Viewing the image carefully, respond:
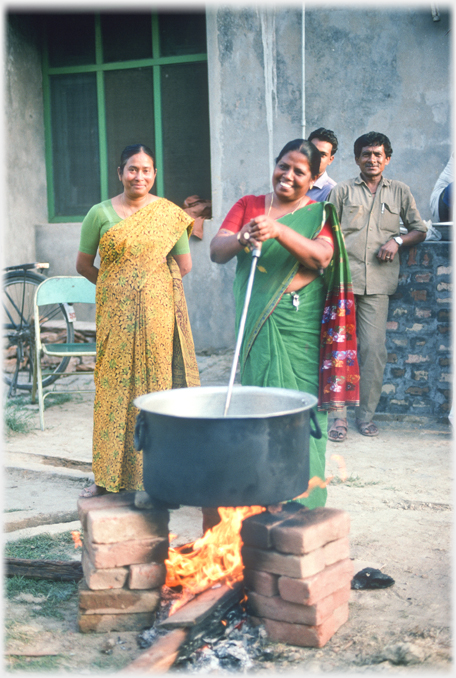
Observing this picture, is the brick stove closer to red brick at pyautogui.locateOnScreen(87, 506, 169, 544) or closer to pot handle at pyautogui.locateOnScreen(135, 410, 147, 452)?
red brick at pyautogui.locateOnScreen(87, 506, 169, 544)

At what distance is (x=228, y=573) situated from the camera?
259 cm

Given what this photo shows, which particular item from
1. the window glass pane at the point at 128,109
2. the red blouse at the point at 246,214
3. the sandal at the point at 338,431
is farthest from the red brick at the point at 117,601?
the window glass pane at the point at 128,109

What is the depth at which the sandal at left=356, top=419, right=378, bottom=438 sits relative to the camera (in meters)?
5.04

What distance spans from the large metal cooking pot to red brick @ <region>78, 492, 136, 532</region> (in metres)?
0.29

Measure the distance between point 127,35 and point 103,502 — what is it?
6.94 metres

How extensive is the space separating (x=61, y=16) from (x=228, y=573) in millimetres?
7790

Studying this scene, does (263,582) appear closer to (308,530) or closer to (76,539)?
(308,530)

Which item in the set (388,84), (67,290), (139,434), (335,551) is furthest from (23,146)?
(335,551)

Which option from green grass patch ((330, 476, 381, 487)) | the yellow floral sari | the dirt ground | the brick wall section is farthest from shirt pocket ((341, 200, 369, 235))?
the yellow floral sari

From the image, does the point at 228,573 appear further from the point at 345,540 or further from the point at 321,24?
the point at 321,24

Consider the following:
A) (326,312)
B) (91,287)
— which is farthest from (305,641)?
(91,287)

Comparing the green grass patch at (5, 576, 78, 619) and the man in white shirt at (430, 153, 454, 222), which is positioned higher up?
the man in white shirt at (430, 153, 454, 222)

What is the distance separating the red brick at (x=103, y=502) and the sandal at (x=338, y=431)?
97.4 inches

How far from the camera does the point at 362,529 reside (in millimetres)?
3359
